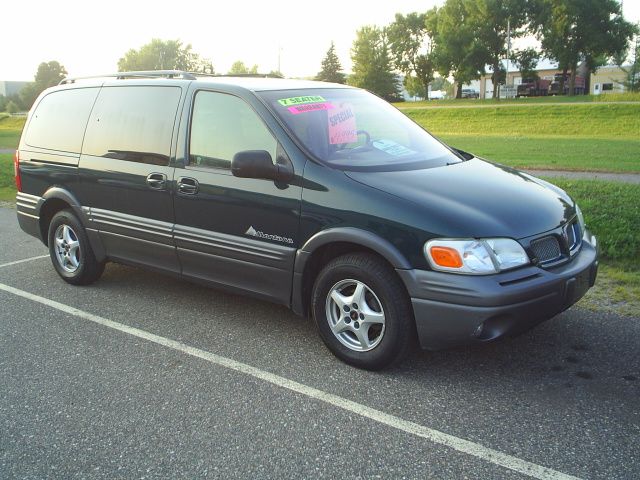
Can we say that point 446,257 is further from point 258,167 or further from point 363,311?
point 258,167

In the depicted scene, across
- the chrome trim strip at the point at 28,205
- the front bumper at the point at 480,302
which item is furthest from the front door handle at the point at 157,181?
the front bumper at the point at 480,302

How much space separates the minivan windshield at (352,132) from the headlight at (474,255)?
852 millimetres

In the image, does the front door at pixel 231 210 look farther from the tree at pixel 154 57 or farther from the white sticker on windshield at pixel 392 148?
the tree at pixel 154 57

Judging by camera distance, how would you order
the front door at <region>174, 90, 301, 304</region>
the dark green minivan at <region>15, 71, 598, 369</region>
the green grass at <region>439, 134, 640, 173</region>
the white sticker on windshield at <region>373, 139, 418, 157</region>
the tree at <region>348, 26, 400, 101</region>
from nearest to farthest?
the dark green minivan at <region>15, 71, 598, 369</region>, the front door at <region>174, 90, 301, 304</region>, the white sticker on windshield at <region>373, 139, 418, 157</region>, the green grass at <region>439, 134, 640, 173</region>, the tree at <region>348, 26, 400, 101</region>

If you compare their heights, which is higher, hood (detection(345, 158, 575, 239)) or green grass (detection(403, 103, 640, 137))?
hood (detection(345, 158, 575, 239))

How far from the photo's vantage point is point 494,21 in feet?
192

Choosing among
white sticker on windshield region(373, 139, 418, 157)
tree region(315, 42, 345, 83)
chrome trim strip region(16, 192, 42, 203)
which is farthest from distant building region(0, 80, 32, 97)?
white sticker on windshield region(373, 139, 418, 157)

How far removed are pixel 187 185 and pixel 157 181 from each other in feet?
1.09

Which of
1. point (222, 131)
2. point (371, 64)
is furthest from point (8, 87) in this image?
point (222, 131)

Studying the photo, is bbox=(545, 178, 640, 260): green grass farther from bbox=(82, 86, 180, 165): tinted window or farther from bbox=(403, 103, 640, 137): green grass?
bbox=(403, 103, 640, 137): green grass

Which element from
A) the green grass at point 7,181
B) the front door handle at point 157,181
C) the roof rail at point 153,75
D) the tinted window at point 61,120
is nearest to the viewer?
the front door handle at point 157,181

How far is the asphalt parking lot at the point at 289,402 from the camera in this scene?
2.92m

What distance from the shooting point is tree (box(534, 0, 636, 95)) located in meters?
53.3

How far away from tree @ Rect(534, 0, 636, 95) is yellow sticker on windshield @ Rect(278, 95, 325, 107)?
5437 centimetres
